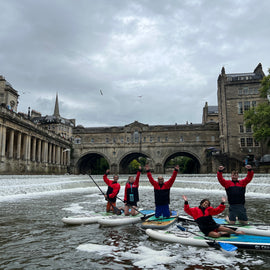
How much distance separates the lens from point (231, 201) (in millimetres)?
7547

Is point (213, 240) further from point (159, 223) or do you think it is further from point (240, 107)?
point (240, 107)

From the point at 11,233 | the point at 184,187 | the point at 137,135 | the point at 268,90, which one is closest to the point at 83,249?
the point at 11,233

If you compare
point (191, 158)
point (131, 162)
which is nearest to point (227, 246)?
point (191, 158)

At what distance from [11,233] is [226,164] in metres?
34.3

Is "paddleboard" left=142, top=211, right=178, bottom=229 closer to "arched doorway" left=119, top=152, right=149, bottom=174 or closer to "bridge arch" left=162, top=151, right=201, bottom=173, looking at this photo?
"bridge arch" left=162, top=151, right=201, bottom=173

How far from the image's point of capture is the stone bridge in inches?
1987

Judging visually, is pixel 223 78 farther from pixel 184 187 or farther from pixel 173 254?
pixel 173 254

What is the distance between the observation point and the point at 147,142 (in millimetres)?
52375

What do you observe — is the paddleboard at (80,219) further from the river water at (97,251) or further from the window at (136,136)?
the window at (136,136)

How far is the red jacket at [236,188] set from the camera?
24.5 feet

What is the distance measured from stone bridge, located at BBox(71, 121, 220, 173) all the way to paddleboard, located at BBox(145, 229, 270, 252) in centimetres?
4388

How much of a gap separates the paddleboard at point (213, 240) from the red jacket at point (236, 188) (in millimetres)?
1509

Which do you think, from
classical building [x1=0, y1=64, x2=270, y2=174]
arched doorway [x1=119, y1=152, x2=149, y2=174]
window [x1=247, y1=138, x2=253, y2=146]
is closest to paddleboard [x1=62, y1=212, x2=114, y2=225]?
classical building [x1=0, y1=64, x2=270, y2=174]

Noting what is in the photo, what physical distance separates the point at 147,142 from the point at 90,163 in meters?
18.8
